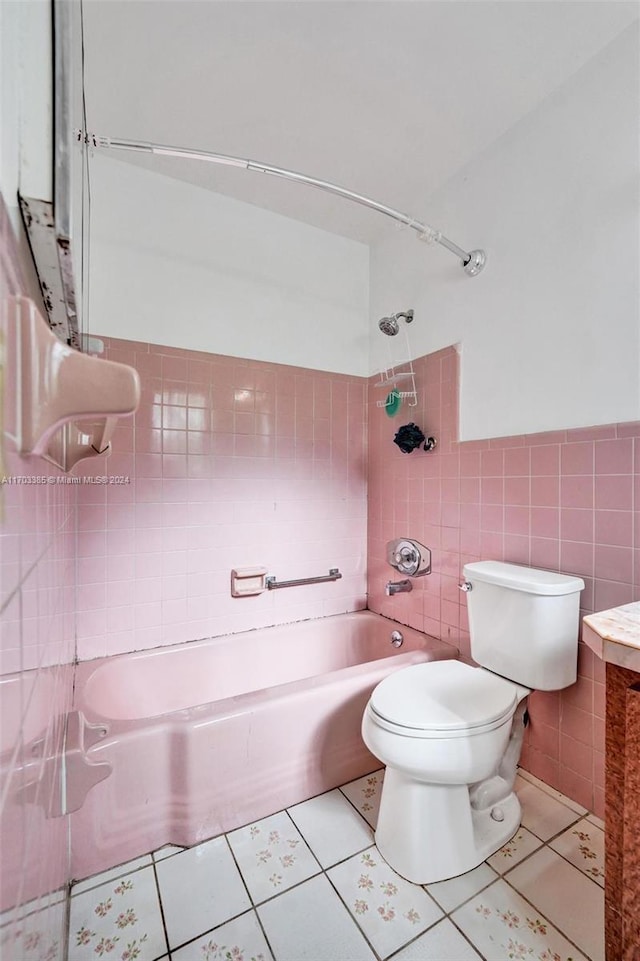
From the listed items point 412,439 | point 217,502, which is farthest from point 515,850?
point 217,502

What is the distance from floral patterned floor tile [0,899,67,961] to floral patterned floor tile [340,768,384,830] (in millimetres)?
898

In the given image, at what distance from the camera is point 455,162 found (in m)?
1.72

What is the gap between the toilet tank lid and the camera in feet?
4.13

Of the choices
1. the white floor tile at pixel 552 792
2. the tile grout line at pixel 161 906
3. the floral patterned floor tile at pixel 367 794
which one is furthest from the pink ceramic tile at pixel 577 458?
the tile grout line at pixel 161 906

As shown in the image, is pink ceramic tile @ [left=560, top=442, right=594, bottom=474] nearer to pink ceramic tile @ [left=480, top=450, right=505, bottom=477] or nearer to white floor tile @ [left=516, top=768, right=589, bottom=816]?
pink ceramic tile @ [left=480, top=450, right=505, bottom=477]

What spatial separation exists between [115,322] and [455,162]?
1.61 meters

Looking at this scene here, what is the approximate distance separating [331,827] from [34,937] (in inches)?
42.0

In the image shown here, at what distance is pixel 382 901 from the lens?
108 centimetres

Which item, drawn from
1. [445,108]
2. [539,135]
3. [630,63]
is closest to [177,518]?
[445,108]

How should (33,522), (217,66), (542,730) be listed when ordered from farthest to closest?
1. (542,730)
2. (217,66)
3. (33,522)

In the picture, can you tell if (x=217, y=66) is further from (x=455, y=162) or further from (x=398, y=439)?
(x=398, y=439)

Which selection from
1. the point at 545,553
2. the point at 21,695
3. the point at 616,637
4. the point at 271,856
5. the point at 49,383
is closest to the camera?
the point at 49,383

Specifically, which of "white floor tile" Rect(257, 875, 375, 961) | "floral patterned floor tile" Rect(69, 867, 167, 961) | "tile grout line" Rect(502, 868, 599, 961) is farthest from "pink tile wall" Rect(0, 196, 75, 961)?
"tile grout line" Rect(502, 868, 599, 961)

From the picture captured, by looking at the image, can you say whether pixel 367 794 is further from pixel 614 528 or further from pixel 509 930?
pixel 614 528
